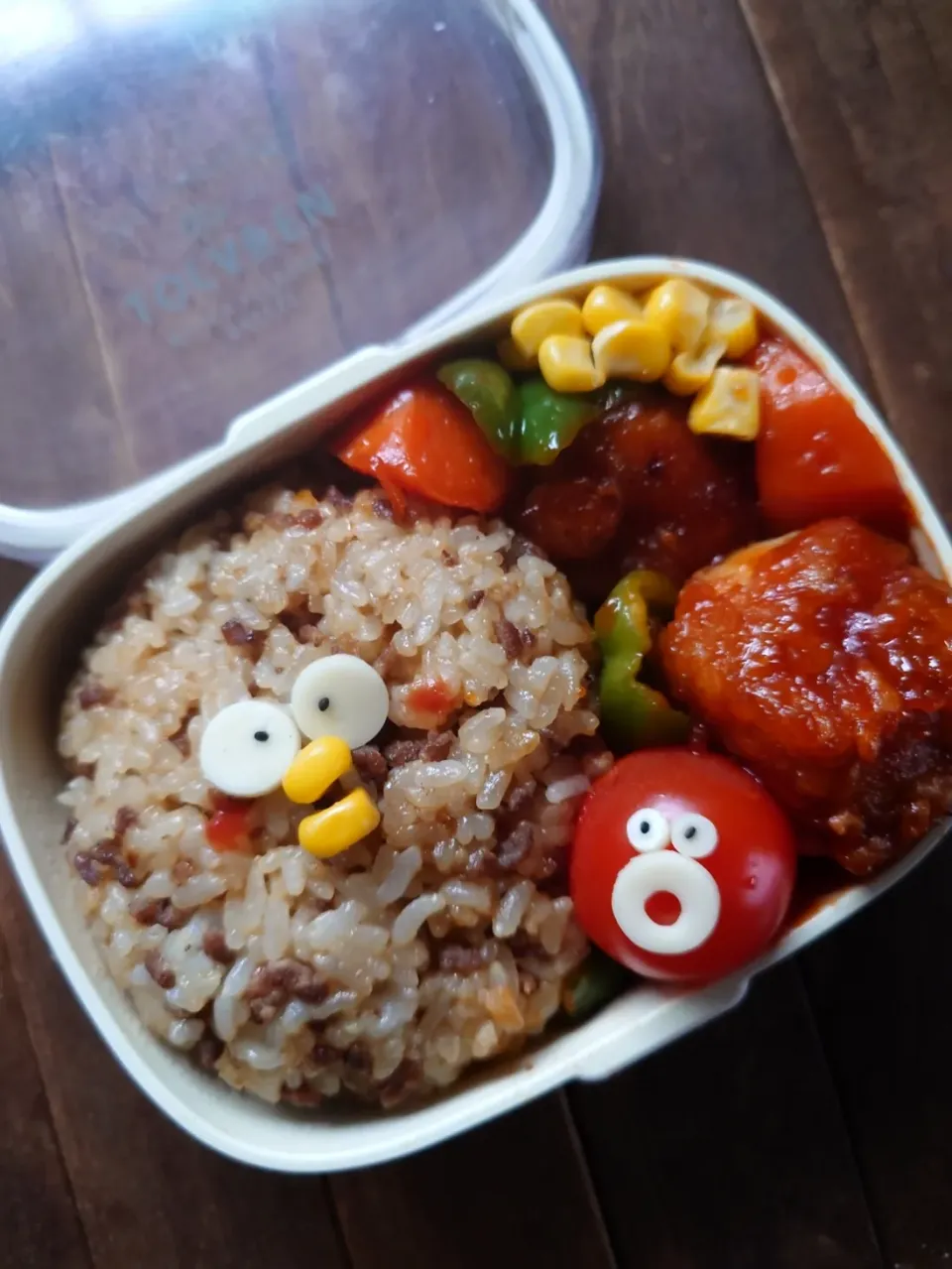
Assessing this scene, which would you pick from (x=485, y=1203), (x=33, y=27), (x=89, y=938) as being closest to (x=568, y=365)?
(x=89, y=938)

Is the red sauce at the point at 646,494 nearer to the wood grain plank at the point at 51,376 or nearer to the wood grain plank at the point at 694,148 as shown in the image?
the wood grain plank at the point at 694,148

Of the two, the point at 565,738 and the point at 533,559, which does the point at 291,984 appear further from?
the point at 533,559

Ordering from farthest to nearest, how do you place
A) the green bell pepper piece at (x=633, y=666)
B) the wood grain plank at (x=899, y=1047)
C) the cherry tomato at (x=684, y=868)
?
the wood grain plank at (x=899, y=1047), the green bell pepper piece at (x=633, y=666), the cherry tomato at (x=684, y=868)

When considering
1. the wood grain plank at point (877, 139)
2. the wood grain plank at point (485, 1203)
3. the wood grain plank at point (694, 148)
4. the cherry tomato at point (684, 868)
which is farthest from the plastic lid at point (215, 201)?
the wood grain plank at point (485, 1203)

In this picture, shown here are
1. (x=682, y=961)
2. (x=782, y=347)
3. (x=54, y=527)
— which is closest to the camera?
(x=682, y=961)

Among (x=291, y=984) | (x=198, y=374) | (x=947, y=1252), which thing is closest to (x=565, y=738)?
(x=291, y=984)

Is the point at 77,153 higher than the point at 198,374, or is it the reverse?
the point at 77,153

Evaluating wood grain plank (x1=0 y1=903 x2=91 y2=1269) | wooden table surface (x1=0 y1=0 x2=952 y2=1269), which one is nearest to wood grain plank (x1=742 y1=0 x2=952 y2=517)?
wooden table surface (x1=0 y1=0 x2=952 y2=1269)
